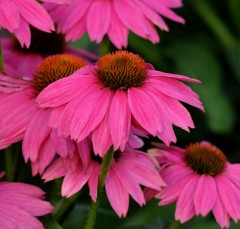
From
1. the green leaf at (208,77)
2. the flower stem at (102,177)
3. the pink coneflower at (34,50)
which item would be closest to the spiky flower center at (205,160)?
the flower stem at (102,177)

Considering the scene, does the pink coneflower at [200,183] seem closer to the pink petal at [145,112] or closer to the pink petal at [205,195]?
the pink petal at [205,195]

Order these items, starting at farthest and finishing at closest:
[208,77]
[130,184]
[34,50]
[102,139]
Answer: [208,77], [34,50], [130,184], [102,139]

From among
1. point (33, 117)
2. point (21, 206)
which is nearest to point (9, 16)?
point (33, 117)

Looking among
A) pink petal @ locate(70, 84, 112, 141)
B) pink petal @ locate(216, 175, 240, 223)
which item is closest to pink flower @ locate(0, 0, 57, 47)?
pink petal @ locate(70, 84, 112, 141)

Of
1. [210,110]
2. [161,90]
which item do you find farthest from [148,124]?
[210,110]

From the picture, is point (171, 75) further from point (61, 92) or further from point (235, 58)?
point (235, 58)

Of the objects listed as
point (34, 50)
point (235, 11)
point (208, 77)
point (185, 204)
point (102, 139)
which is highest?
point (102, 139)
